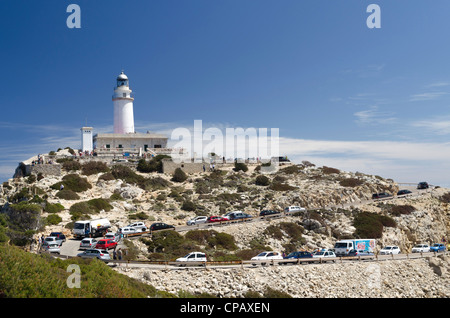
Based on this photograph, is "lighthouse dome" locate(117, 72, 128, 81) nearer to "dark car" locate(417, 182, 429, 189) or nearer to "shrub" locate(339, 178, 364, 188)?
"shrub" locate(339, 178, 364, 188)

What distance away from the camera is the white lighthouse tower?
2704 inches

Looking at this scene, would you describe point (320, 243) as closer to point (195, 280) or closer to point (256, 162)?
point (195, 280)

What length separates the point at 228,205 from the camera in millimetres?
47188

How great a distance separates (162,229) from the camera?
35.7 metres

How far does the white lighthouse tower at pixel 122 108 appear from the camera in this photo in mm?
68688

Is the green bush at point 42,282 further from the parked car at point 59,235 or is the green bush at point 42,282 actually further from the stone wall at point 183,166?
the stone wall at point 183,166

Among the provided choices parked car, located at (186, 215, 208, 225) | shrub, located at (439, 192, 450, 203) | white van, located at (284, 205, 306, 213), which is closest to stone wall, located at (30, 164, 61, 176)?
parked car, located at (186, 215, 208, 225)

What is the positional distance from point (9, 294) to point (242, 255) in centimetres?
2089

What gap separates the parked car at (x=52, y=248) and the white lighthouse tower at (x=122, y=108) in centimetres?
4290

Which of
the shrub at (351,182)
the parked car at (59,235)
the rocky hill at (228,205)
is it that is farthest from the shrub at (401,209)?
the parked car at (59,235)

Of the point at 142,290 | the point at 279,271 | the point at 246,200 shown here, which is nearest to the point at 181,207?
the point at 246,200

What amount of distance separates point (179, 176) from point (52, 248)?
2936 cm

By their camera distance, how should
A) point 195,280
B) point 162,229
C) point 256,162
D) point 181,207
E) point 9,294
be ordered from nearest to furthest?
1. point 9,294
2. point 195,280
3. point 162,229
4. point 181,207
5. point 256,162

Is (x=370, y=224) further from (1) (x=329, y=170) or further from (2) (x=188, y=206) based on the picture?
(1) (x=329, y=170)
